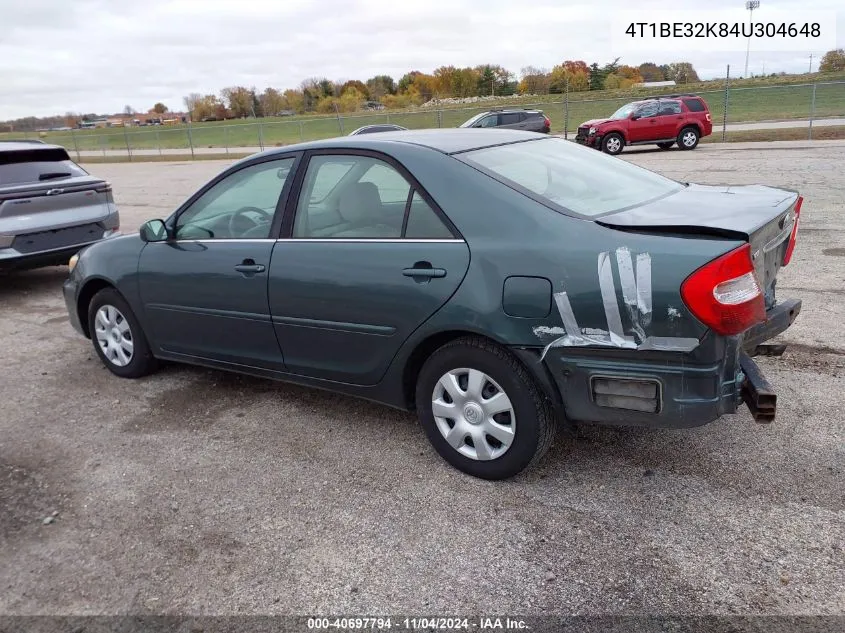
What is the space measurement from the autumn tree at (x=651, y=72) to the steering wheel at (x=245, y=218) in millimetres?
63601

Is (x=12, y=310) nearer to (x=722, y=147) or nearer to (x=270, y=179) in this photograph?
(x=270, y=179)

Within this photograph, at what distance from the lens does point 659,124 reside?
72.2 ft

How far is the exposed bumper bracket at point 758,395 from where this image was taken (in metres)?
2.89

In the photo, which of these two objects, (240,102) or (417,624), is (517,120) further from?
(240,102)

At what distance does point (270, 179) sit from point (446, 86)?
73274mm

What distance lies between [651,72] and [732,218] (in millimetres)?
68913

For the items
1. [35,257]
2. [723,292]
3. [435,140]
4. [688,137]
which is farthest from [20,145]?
[688,137]

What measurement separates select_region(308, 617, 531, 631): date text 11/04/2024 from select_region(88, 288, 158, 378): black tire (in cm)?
285

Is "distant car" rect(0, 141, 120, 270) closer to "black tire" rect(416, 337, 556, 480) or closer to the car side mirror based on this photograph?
the car side mirror

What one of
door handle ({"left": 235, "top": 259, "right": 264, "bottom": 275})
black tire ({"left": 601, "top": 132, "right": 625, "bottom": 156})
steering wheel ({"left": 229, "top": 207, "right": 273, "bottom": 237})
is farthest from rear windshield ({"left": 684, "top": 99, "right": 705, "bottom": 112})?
door handle ({"left": 235, "top": 259, "right": 264, "bottom": 275})

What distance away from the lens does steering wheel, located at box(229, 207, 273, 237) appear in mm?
4055

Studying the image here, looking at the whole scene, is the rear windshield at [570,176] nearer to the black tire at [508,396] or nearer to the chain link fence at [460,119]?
the black tire at [508,396]

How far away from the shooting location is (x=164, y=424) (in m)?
4.32

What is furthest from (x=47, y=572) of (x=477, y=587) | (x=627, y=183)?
(x=627, y=183)
